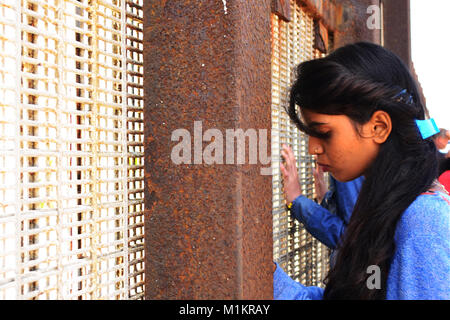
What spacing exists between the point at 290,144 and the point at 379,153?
1.40m

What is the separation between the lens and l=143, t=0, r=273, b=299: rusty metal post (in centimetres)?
140

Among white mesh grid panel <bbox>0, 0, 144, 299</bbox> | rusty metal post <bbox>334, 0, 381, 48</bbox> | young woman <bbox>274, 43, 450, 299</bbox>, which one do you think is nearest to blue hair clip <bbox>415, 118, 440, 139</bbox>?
young woman <bbox>274, 43, 450, 299</bbox>

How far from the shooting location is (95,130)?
1385mm

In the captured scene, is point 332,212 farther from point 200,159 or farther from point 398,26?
point 398,26

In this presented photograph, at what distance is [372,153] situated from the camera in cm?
171

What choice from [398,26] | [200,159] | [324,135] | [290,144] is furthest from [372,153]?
[398,26]

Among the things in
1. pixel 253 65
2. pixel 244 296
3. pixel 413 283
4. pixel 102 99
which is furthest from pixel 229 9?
pixel 413 283

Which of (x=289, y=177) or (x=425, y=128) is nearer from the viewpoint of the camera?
(x=425, y=128)

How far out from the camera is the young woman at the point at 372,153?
1538 millimetres

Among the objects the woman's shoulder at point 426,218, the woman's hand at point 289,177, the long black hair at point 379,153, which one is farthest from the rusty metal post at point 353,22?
the woman's shoulder at point 426,218

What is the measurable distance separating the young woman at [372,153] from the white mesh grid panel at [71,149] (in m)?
0.82

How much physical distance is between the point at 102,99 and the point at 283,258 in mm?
1981

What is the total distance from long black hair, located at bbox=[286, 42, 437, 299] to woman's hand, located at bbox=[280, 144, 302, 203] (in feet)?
3.24
